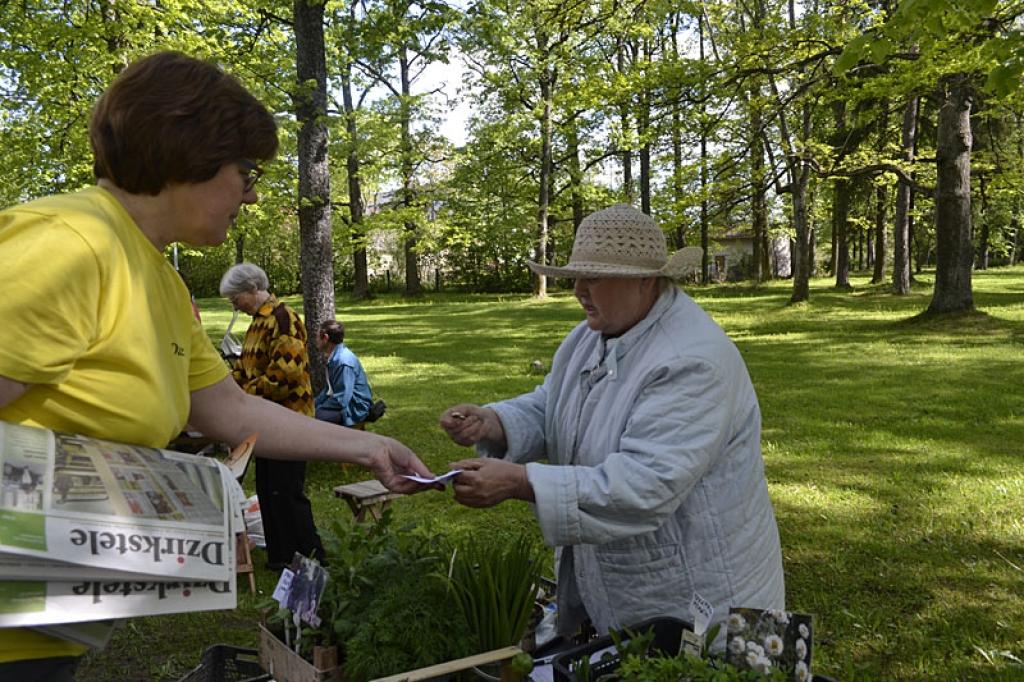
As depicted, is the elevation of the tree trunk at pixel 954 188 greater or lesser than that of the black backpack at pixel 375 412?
greater

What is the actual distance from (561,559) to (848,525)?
11.6ft

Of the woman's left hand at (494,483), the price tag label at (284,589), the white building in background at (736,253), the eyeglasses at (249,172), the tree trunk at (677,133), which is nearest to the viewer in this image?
the eyeglasses at (249,172)

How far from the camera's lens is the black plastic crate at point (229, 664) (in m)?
2.43

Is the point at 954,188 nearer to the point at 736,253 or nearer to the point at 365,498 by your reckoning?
the point at 365,498

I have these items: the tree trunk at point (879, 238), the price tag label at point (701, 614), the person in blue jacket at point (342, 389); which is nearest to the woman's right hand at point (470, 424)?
the price tag label at point (701, 614)

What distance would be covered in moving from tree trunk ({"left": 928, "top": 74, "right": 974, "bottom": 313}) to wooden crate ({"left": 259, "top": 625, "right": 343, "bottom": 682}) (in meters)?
14.6

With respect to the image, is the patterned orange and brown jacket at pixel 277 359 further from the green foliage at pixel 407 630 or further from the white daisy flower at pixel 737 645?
the white daisy flower at pixel 737 645

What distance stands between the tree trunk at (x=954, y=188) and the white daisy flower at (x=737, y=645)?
46.6 feet

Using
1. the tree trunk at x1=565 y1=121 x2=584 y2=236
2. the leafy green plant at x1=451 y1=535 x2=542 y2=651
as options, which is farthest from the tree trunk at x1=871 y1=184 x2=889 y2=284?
the leafy green plant at x1=451 y1=535 x2=542 y2=651

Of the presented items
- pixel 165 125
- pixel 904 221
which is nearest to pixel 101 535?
pixel 165 125

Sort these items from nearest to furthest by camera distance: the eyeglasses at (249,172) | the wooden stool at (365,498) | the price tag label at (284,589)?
1. the eyeglasses at (249,172)
2. the price tag label at (284,589)
3. the wooden stool at (365,498)

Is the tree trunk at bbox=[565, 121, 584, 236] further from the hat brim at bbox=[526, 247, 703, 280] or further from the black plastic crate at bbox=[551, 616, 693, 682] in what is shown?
the black plastic crate at bbox=[551, 616, 693, 682]

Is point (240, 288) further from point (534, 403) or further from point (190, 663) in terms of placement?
point (534, 403)

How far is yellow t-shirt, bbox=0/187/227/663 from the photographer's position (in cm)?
126
